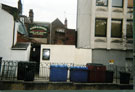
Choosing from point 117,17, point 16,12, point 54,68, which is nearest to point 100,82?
point 54,68

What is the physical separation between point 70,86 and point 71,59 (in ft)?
12.5

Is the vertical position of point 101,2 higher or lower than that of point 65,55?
higher

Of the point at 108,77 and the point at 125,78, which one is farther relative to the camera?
the point at 108,77

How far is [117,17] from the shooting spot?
12.6 meters

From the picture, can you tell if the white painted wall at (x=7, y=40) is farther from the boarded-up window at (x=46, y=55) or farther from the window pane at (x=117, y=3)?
the window pane at (x=117, y=3)

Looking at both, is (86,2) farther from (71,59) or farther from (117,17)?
(71,59)

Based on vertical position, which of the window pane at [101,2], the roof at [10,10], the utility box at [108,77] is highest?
the window pane at [101,2]

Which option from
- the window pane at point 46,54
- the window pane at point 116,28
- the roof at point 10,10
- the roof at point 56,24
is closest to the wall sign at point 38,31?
the roof at point 56,24

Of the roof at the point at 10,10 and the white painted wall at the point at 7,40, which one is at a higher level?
the roof at the point at 10,10

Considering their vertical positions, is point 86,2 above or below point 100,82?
above

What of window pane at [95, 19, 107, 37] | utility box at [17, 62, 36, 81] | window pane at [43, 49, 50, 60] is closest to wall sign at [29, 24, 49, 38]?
window pane at [43, 49, 50, 60]

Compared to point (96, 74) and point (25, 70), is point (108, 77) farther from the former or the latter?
point (25, 70)

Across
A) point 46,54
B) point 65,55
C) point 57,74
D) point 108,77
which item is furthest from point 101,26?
point 57,74

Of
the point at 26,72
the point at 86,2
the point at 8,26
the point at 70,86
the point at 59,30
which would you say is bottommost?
the point at 70,86
